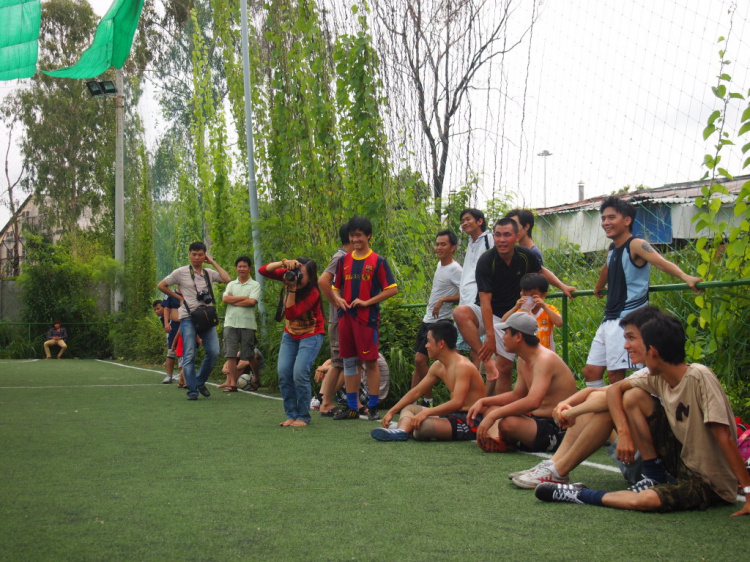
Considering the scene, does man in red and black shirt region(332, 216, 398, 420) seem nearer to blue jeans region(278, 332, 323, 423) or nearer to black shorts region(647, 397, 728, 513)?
blue jeans region(278, 332, 323, 423)

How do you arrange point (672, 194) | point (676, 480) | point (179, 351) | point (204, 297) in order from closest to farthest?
1. point (676, 480)
2. point (672, 194)
3. point (204, 297)
4. point (179, 351)

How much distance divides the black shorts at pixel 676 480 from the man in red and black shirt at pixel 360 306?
3.67m

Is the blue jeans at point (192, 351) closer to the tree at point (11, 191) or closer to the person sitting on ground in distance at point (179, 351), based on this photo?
the person sitting on ground in distance at point (179, 351)

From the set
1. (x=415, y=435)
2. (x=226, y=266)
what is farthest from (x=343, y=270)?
(x=226, y=266)

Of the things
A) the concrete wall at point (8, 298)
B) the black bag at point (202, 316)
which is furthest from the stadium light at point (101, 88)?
the black bag at point (202, 316)

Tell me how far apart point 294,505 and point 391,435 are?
2.14m

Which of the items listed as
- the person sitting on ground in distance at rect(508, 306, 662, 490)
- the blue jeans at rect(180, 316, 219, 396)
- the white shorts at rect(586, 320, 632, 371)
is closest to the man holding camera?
the blue jeans at rect(180, 316, 219, 396)

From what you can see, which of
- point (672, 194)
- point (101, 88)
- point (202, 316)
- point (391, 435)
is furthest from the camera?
point (101, 88)

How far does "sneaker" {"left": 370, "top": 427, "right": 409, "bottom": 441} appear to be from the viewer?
5.91 metres

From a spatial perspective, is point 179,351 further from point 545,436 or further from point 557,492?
point 557,492

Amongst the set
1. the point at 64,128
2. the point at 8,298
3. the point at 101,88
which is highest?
the point at 64,128

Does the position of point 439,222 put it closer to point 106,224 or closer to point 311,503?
point 311,503

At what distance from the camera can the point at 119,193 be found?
21.9 metres

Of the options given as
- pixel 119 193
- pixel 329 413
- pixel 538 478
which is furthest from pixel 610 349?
pixel 119 193
